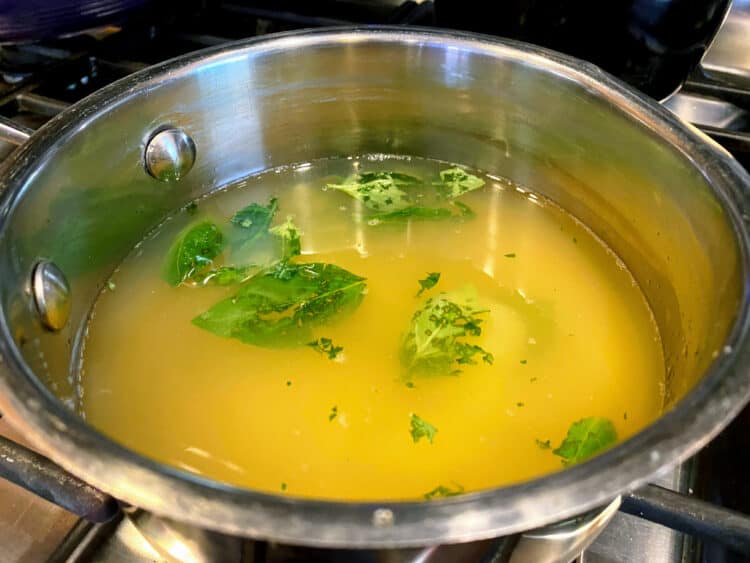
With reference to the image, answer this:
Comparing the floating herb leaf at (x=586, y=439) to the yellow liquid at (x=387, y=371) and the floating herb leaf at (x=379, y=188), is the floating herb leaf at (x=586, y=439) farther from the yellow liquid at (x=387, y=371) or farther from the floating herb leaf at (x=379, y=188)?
the floating herb leaf at (x=379, y=188)

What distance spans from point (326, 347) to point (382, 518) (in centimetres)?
48

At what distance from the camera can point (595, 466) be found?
50 centimetres

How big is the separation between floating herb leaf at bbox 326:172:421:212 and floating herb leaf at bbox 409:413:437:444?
0.44 meters

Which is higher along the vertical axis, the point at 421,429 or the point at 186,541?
the point at 186,541

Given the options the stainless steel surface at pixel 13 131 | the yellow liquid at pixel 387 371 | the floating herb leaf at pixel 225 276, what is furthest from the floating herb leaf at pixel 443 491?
the stainless steel surface at pixel 13 131

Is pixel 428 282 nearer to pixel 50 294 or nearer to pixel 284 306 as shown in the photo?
pixel 284 306

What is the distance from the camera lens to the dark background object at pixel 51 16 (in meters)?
1.15

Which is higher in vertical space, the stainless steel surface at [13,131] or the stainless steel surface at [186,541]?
the stainless steel surface at [13,131]

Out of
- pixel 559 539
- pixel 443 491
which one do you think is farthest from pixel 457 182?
pixel 559 539

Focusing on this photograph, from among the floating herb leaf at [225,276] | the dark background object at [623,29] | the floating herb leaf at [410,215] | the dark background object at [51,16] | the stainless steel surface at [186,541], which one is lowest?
the floating herb leaf at [225,276]

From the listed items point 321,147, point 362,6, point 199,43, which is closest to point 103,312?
point 321,147

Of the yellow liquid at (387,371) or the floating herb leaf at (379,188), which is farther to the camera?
the floating herb leaf at (379,188)

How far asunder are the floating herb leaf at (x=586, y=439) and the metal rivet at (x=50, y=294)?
63cm

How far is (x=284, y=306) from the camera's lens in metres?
0.98
